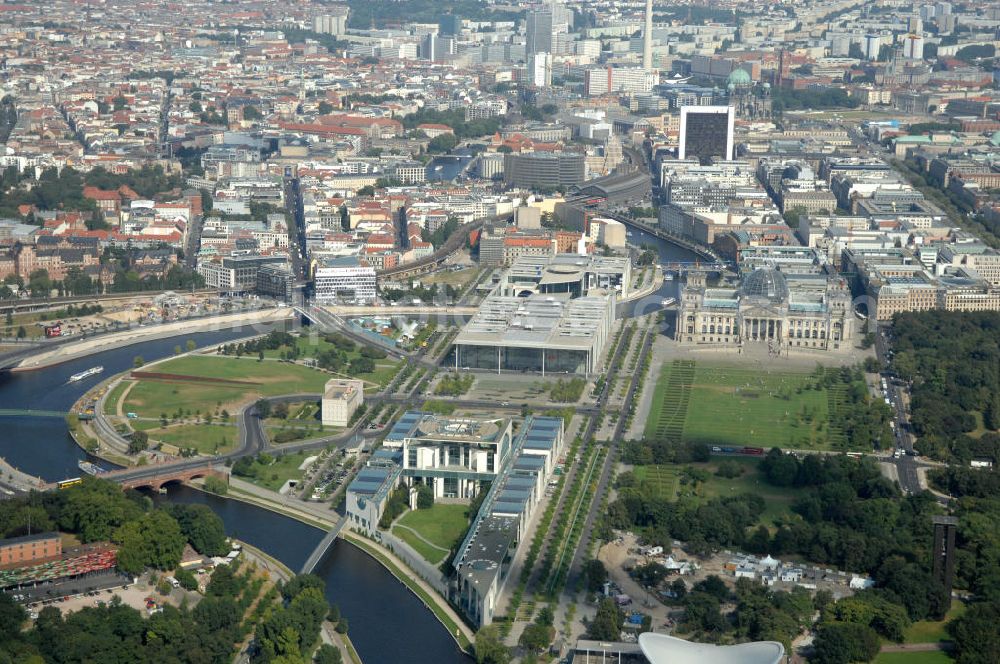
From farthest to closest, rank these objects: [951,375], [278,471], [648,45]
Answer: [648,45], [951,375], [278,471]

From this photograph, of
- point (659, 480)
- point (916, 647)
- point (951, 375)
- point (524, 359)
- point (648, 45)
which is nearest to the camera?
point (916, 647)

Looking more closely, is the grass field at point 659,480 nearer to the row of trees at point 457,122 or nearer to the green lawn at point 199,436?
the green lawn at point 199,436

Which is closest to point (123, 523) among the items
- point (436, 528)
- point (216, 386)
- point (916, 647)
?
point (436, 528)

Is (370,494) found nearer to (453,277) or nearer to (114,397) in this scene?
(114,397)

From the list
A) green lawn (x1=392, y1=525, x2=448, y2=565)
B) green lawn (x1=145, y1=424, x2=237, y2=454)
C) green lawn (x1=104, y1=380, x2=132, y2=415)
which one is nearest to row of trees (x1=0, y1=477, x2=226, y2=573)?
green lawn (x1=392, y1=525, x2=448, y2=565)

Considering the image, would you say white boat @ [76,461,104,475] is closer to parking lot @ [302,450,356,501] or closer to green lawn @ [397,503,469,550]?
parking lot @ [302,450,356,501]
